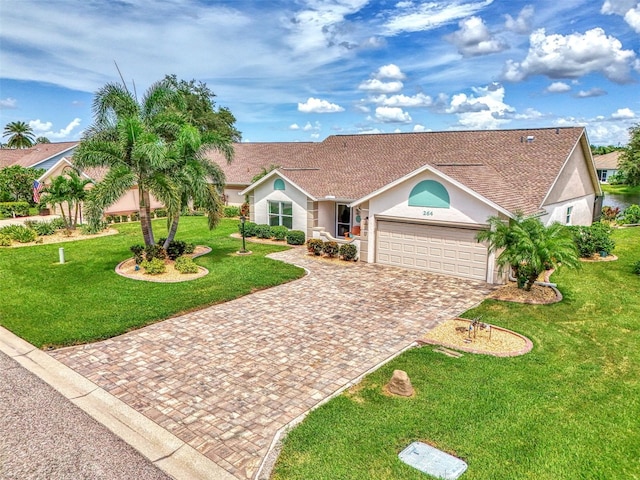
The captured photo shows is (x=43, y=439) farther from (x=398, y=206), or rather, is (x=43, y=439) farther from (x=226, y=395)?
(x=398, y=206)

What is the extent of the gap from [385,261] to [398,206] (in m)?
2.62

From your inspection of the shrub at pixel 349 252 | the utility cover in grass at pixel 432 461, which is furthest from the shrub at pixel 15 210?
the utility cover in grass at pixel 432 461

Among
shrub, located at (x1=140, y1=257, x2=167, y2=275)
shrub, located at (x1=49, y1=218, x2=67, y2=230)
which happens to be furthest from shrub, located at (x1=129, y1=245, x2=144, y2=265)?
shrub, located at (x1=49, y1=218, x2=67, y2=230)

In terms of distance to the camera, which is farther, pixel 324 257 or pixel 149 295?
pixel 324 257

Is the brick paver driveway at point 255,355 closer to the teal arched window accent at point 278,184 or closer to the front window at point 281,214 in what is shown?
the front window at point 281,214

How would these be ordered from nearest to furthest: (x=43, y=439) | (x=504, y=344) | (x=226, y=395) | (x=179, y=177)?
(x=43, y=439), (x=226, y=395), (x=504, y=344), (x=179, y=177)

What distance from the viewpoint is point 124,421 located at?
25.5ft

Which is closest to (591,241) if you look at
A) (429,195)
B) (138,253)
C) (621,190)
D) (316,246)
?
(429,195)

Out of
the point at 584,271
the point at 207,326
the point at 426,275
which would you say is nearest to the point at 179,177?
the point at 207,326

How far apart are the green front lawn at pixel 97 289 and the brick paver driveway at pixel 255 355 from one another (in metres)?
0.88

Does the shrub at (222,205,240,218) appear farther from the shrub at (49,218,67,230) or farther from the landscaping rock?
the landscaping rock

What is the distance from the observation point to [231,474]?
6449mm

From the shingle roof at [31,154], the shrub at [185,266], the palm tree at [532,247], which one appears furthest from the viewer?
the shingle roof at [31,154]

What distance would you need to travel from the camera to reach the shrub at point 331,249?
20.9m
